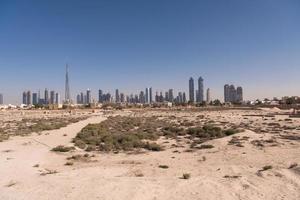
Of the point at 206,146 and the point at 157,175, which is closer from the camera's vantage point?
the point at 157,175

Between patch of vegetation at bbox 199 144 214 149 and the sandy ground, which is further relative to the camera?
patch of vegetation at bbox 199 144 214 149

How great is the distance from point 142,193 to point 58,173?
16.4 ft

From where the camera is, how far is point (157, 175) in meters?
14.8

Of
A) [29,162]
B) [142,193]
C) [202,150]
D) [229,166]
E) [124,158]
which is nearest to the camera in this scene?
[142,193]

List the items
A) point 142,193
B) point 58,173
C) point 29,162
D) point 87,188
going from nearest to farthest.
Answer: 1. point 142,193
2. point 87,188
3. point 58,173
4. point 29,162

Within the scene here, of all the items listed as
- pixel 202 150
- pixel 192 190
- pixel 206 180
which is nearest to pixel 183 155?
pixel 202 150

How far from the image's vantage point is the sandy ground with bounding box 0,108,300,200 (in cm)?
1159

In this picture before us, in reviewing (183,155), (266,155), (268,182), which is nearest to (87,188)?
(268,182)

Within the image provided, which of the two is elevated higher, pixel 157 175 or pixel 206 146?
pixel 206 146

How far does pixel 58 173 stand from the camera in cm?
1527

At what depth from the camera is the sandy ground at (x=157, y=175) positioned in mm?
11586

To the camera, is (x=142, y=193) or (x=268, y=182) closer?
(x=142, y=193)

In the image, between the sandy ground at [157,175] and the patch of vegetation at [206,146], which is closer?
the sandy ground at [157,175]

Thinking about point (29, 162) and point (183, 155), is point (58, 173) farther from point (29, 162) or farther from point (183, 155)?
point (183, 155)
